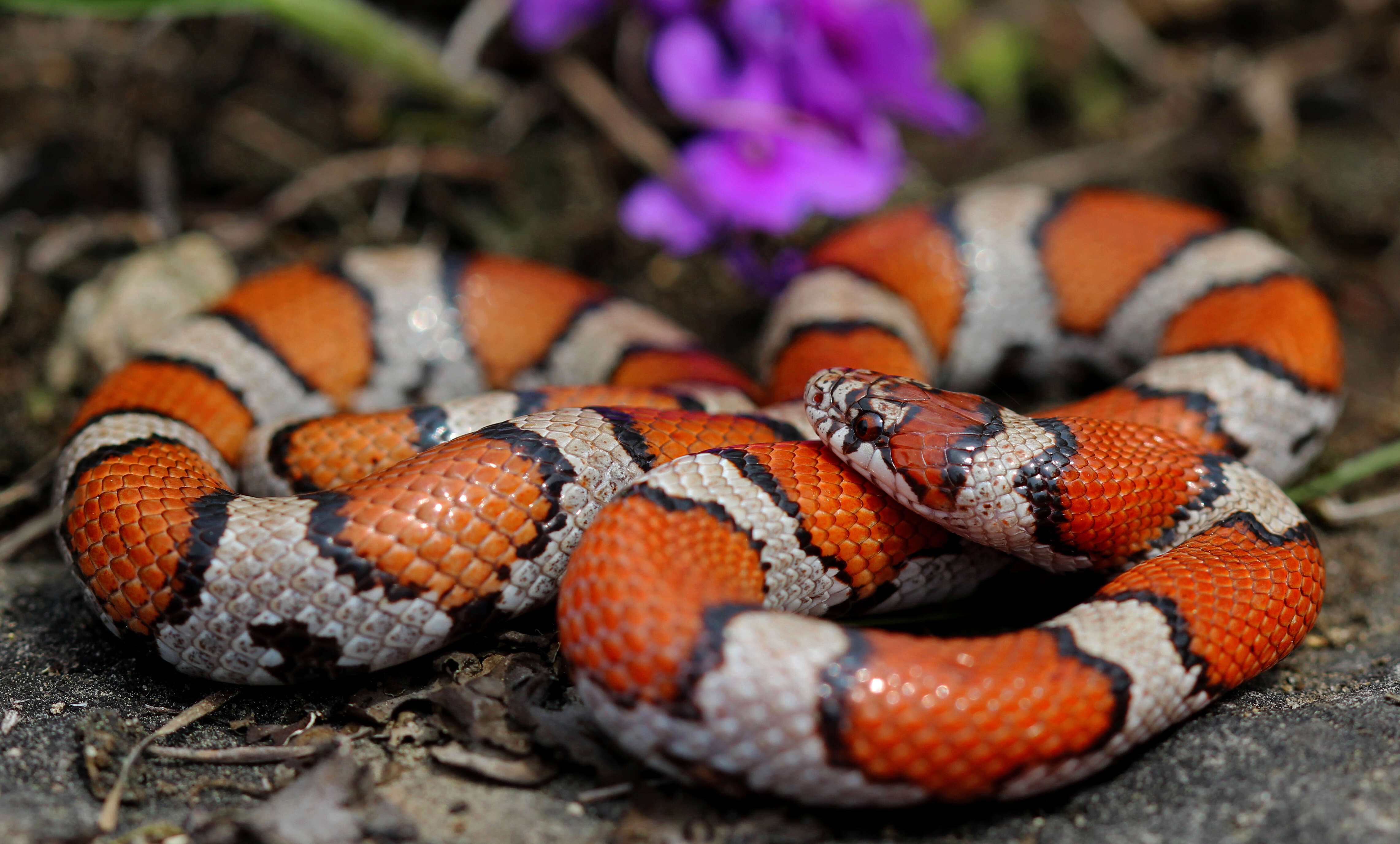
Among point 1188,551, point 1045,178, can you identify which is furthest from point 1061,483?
point 1045,178

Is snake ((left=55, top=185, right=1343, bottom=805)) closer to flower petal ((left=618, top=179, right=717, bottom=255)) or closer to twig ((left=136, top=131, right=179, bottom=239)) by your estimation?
flower petal ((left=618, top=179, right=717, bottom=255))

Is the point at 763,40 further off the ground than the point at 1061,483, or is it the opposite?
the point at 763,40

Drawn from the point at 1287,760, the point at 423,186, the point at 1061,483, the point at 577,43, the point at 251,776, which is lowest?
the point at 251,776

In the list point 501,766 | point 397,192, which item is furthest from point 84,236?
point 501,766

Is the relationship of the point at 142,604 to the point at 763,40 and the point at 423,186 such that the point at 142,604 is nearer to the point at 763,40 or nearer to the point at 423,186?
the point at 423,186

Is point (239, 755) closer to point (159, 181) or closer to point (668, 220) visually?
point (668, 220)

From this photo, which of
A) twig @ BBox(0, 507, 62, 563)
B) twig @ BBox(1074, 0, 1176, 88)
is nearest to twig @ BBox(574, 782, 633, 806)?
twig @ BBox(0, 507, 62, 563)
